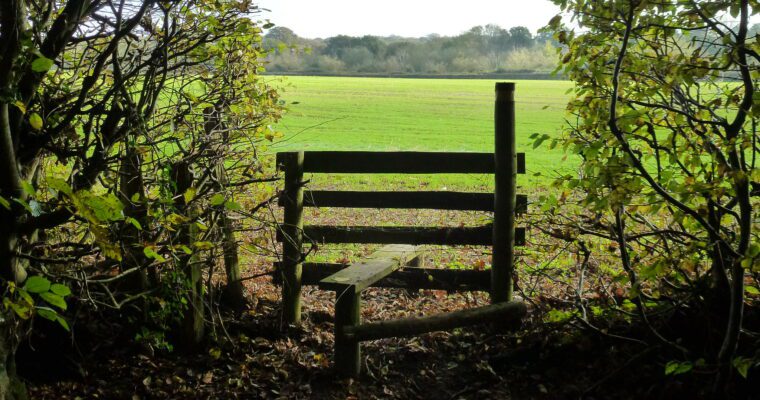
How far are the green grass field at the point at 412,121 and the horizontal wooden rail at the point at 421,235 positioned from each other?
7.70m

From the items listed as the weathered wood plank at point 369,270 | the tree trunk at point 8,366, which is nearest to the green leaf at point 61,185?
the tree trunk at point 8,366

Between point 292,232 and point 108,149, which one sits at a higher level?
point 108,149

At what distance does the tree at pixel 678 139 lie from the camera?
11.7ft

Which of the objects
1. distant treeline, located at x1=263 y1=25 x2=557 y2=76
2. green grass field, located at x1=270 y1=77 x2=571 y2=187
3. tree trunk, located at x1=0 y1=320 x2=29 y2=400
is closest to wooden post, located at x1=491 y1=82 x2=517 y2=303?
tree trunk, located at x1=0 y1=320 x2=29 y2=400

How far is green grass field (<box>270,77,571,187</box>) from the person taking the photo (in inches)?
964

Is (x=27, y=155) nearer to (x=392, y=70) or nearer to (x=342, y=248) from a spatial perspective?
(x=342, y=248)

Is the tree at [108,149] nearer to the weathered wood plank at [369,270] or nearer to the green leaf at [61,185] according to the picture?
the green leaf at [61,185]

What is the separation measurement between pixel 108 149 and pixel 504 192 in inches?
130

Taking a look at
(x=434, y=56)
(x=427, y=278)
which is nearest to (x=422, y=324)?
(x=427, y=278)

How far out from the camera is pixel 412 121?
3934 cm

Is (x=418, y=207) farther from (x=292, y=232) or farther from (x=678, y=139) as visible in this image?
(x=678, y=139)

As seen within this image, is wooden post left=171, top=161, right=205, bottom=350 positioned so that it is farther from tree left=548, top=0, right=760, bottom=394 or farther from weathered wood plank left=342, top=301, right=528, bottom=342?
tree left=548, top=0, right=760, bottom=394

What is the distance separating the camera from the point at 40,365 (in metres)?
5.15

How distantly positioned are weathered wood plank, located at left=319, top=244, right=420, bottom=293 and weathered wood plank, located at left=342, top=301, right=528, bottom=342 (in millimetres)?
321
